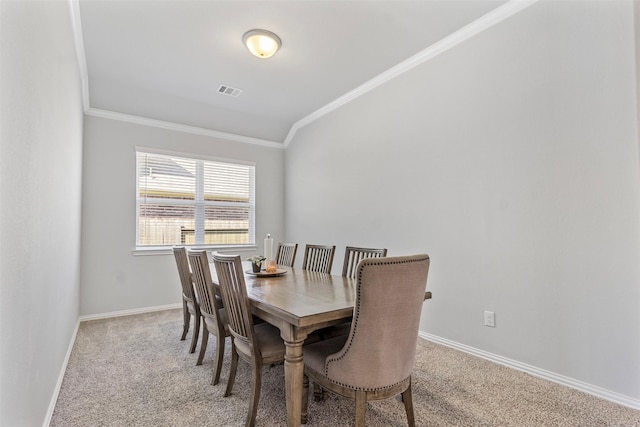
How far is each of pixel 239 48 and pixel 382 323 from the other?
2.82 m

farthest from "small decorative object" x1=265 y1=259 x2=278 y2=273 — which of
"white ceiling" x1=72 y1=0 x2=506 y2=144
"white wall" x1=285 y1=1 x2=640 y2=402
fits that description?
"white ceiling" x1=72 y1=0 x2=506 y2=144

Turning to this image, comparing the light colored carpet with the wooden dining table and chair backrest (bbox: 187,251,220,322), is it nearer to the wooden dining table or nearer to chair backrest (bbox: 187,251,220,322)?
the wooden dining table

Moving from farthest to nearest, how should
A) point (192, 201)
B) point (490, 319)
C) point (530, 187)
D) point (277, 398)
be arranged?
1. point (192, 201)
2. point (490, 319)
3. point (530, 187)
4. point (277, 398)

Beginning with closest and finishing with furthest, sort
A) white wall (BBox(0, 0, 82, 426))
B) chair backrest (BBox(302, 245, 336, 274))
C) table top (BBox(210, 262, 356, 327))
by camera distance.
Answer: white wall (BBox(0, 0, 82, 426)), table top (BBox(210, 262, 356, 327)), chair backrest (BBox(302, 245, 336, 274))

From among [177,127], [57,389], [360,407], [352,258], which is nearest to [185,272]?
[57,389]

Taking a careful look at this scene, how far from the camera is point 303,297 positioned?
1.92m

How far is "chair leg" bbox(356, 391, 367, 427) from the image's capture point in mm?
1502

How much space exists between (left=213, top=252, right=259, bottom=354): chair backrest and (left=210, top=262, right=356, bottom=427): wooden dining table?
3.3 inches

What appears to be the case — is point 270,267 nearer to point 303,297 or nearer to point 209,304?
point 209,304

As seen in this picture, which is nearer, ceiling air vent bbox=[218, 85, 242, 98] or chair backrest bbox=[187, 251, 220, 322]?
chair backrest bbox=[187, 251, 220, 322]

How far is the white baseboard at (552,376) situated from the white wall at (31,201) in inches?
117

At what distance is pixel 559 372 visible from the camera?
227 cm

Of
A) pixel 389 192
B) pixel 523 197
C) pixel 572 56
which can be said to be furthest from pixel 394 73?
pixel 523 197

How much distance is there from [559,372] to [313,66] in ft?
11.3
